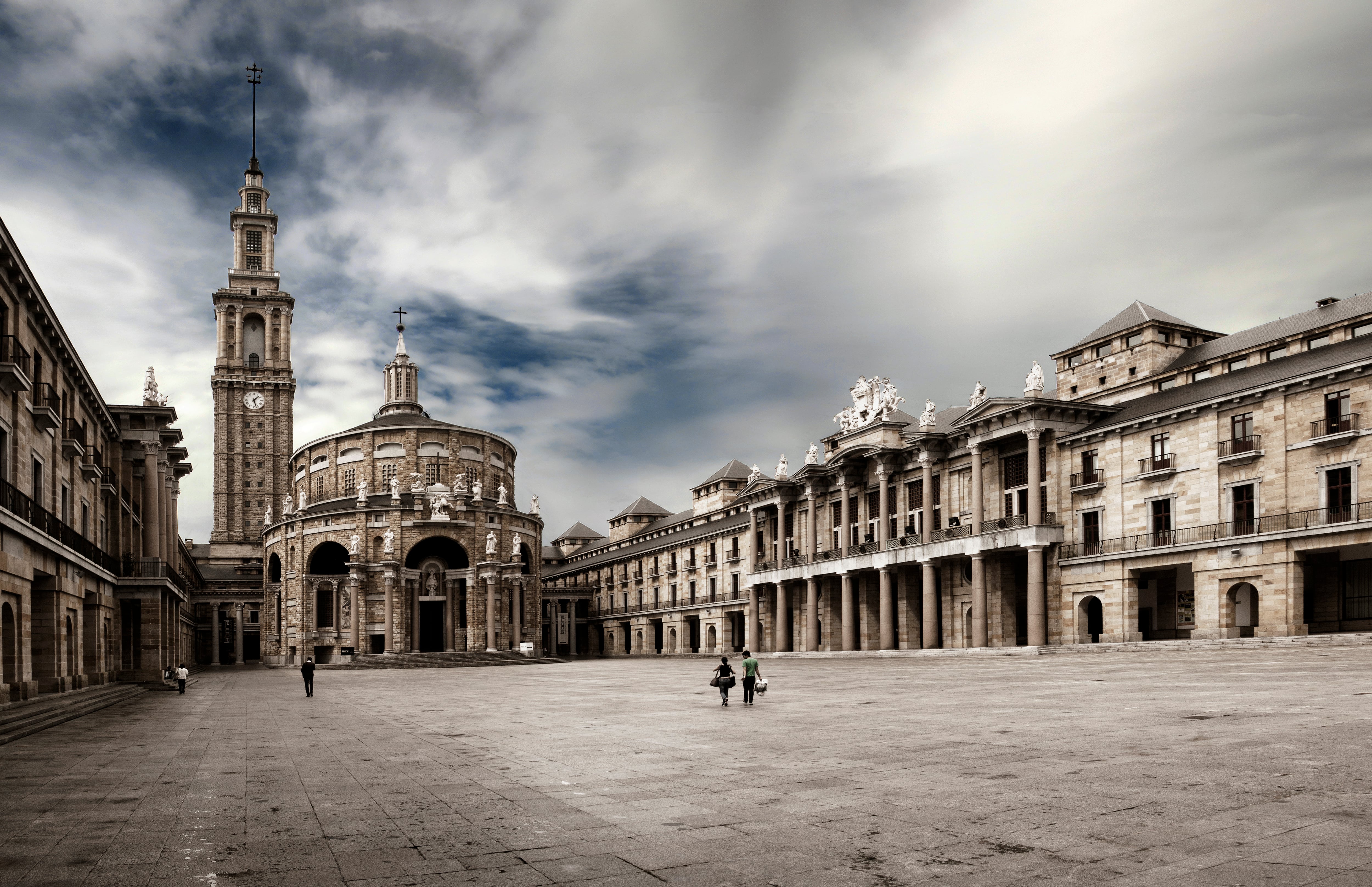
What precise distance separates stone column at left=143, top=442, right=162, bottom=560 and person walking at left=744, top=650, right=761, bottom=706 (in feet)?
96.1

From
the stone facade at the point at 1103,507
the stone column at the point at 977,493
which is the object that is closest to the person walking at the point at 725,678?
the stone facade at the point at 1103,507

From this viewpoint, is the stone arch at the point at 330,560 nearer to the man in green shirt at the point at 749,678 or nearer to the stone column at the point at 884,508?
the stone column at the point at 884,508

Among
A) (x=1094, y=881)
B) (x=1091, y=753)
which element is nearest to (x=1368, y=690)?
(x=1091, y=753)

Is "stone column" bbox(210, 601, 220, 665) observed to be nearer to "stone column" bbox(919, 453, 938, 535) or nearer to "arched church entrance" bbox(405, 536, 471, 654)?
"arched church entrance" bbox(405, 536, 471, 654)

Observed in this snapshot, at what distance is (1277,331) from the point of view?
47.2 meters

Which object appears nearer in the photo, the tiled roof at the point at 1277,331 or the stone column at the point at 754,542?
the tiled roof at the point at 1277,331

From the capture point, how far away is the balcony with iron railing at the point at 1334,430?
36031 mm

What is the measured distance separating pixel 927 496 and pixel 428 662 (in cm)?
3455

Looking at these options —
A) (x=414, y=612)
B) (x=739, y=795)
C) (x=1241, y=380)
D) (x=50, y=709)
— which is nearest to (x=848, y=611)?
(x=1241, y=380)

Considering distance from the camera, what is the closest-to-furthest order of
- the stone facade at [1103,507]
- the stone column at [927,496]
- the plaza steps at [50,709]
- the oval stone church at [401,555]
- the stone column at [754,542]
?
the plaza steps at [50,709], the stone facade at [1103,507], the stone column at [927,496], the stone column at [754,542], the oval stone church at [401,555]

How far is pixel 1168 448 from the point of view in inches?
1694

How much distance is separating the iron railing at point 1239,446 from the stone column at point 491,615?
51522 millimetres

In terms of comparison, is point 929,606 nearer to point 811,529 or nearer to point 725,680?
point 811,529

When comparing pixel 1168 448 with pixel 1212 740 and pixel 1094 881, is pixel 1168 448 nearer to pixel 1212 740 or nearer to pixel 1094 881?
pixel 1212 740
